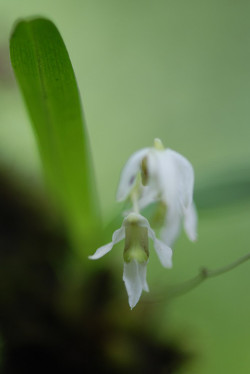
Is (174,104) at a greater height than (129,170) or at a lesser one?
lesser

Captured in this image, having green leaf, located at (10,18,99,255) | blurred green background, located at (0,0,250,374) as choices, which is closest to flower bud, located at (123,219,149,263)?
green leaf, located at (10,18,99,255)

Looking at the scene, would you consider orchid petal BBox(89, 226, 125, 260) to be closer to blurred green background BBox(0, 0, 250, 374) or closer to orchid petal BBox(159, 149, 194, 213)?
orchid petal BBox(159, 149, 194, 213)

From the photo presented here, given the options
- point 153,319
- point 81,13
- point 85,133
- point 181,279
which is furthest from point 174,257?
point 81,13

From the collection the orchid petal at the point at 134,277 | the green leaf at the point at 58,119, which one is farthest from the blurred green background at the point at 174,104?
the orchid petal at the point at 134,277

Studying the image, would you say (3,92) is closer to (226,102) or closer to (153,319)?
(153,319)

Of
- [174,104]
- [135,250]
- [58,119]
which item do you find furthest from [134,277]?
[174,104]

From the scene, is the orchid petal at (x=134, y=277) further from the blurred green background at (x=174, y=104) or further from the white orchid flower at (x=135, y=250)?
the blurred green background at (x=174, y=104)

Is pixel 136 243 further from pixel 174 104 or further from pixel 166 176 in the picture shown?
pixel 174 104
